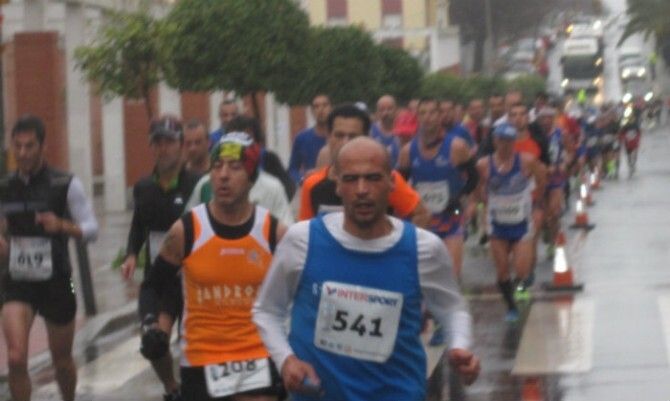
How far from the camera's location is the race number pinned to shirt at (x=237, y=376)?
759cm

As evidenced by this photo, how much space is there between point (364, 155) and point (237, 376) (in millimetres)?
1686

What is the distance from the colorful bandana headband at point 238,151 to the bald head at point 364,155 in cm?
153

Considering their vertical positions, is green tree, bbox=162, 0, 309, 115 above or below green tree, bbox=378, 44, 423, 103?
above

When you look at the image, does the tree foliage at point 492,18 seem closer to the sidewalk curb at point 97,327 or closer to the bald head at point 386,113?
the bald head at point 386,113

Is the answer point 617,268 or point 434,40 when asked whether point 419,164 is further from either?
point 434,40

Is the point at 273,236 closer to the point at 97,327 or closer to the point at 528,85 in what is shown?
the point at 97,327

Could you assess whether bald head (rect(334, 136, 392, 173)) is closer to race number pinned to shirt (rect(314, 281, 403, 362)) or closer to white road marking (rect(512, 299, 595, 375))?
race number pinned to shirt (rect(314, 281, 403, 362))

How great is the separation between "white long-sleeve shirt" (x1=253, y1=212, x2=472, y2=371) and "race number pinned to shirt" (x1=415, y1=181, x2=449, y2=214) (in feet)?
25.0

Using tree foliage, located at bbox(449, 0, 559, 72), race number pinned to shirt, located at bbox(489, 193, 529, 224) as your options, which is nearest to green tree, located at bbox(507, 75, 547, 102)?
tree foliage, located at bbox(449, 0, 559, 72)

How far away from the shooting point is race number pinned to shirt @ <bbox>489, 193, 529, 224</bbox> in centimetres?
1559

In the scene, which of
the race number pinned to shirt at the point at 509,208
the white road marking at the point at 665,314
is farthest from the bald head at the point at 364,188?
the race number pinned to shirt at the point at 509,208

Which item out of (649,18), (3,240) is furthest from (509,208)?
(649,18)

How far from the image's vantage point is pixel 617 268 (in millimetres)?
20172

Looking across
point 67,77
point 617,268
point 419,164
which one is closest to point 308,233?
point 419,164
